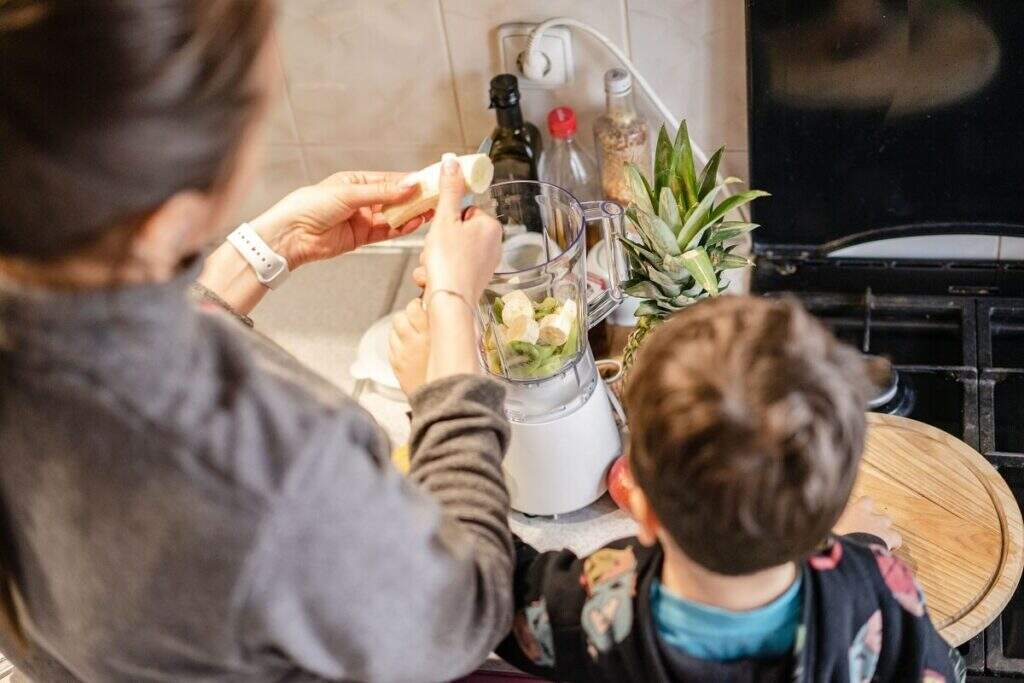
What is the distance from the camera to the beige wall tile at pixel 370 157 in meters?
1.44

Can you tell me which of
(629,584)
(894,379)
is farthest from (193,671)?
(894,379)

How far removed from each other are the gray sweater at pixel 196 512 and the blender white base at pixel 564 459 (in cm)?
37

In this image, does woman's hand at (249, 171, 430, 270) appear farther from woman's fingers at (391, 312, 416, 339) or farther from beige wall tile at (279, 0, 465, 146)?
beige wall tile at (279, 0, 465, 146)

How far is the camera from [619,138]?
4.18 ft

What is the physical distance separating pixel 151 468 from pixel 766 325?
356 mm

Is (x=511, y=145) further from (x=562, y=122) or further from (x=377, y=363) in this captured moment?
(x=377, y=363)

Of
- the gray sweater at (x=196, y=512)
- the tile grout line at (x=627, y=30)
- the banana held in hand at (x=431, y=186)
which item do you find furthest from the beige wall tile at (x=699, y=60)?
the gray sweater at (x=196, y=512)

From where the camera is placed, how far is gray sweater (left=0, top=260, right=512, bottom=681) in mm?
549

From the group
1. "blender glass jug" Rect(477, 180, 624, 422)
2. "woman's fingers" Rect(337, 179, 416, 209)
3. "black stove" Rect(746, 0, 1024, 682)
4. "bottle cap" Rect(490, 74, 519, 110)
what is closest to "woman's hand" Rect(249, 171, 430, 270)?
"woman's fingers" Rect(337, 179, 416, 209)

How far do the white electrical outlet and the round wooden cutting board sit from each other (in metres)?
0.53

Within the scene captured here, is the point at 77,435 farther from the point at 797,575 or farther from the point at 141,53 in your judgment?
the point at 797,575

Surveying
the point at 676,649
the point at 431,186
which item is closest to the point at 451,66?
the point at 431,186

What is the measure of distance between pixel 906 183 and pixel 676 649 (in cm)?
70

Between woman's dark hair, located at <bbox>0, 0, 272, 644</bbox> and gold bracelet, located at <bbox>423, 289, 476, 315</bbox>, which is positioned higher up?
woman's dark hair, located at <bbox>0, 0, 272, 644</bbox>
